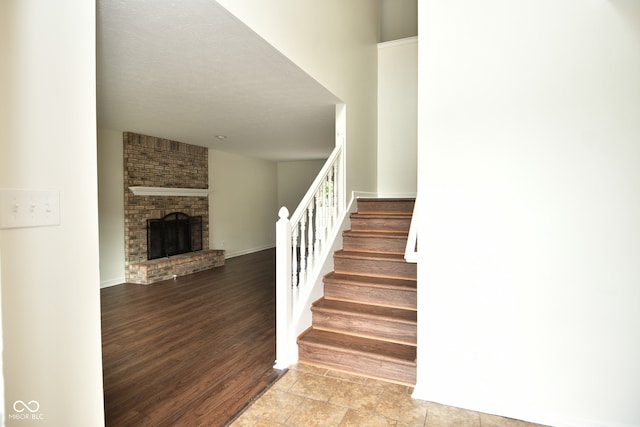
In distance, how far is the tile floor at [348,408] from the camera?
76.2 inches

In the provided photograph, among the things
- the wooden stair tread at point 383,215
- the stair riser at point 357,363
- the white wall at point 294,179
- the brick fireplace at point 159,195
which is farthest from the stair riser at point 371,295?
the white wall at point 294,179

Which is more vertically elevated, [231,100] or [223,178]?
[231,100]

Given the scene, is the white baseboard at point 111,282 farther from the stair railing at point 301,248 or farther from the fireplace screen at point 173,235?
the stair railing at point 301,248

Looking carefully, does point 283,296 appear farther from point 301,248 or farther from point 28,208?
point 28,208

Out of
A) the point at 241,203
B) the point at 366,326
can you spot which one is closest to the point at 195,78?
the point at 366,326

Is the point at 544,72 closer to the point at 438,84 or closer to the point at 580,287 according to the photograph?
the point at 438,84

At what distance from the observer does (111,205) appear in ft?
16.3

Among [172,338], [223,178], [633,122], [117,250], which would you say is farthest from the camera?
[223,178]

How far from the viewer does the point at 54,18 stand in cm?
124

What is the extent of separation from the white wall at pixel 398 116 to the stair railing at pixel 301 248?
134cm

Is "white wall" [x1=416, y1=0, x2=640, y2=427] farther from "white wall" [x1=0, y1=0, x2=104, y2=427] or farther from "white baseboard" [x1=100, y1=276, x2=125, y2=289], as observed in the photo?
"white baseboard" [x1=100, y1=276, x2=125, y2=289]

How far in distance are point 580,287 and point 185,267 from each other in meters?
5.35

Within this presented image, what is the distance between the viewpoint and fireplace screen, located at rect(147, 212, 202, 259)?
18.2 feet

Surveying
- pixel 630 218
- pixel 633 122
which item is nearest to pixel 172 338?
pixel 630 218
